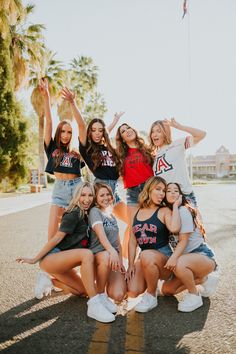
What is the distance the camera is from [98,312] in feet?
11.2

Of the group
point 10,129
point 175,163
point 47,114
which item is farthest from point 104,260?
point 10,129

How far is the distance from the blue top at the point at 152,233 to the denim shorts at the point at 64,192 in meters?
1.26

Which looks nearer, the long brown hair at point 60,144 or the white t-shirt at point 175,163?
the white t-shirt at point 175,163

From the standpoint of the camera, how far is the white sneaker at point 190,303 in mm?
3615

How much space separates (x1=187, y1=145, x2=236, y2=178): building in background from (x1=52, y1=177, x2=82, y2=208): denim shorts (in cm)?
12450

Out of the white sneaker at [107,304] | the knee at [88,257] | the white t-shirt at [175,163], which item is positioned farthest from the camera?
the white t-shirt at [175,163]

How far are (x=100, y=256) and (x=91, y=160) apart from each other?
5.17 ft

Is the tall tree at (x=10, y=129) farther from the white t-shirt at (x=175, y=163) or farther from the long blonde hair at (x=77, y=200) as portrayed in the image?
the long blonde hair at (x=77, y=200)

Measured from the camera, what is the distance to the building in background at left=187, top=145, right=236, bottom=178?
127 m

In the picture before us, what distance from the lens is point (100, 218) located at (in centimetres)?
397

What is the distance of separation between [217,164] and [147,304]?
428ft

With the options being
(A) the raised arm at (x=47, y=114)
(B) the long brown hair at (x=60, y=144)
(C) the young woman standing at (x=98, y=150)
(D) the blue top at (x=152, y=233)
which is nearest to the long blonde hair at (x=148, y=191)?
(D) the blue top at (x=152, y=233)

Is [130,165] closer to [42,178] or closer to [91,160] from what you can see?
[91,160]

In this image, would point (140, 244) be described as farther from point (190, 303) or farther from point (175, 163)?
point (175, 163)
